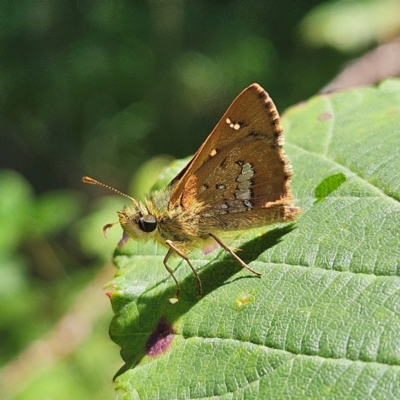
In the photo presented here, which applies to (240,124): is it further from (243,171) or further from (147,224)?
(147,224)

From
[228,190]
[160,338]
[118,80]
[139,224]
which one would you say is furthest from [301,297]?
[118,80]

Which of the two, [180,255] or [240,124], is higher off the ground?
[240,124]

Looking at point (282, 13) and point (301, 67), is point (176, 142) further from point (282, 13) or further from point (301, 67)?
point (282, 13)

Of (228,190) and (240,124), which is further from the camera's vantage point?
(228,190)

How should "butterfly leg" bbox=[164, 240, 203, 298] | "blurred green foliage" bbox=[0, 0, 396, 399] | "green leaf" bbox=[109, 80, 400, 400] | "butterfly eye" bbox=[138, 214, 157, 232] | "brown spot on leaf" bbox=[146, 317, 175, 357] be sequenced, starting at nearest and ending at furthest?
"green leaf" bbox=[109, 80, 400, 400] → "brown spot on leaf" bbox=[146, 317, 175, 357] → "butterfly leg" bbox=[164, 240, 203, 298] → "butterfly eye" bbox=[138, 214, 157, 232] → "blurred green foliage" bbox=[0, 0, 396, 399]

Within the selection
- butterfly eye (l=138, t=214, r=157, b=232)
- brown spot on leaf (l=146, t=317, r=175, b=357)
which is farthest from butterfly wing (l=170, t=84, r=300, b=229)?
brown spot on leaf (l=146, t=317, r=175, b=357)

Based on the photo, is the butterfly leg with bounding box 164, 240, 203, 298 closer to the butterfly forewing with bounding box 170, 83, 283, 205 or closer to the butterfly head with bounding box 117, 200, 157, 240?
the butterfly head with bounding box 117, 200, 157, 240

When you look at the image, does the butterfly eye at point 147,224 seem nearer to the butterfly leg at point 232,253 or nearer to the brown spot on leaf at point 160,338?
the butterfly leg at point 232,253
